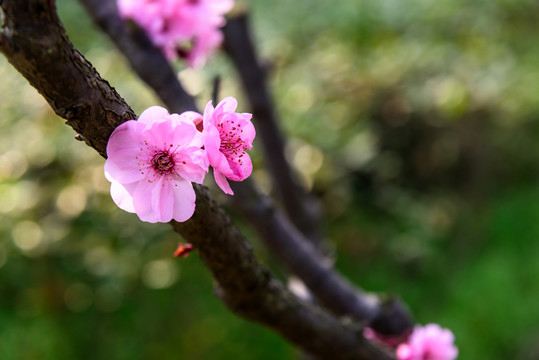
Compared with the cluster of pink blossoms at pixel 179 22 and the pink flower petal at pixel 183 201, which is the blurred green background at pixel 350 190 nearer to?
the cluster of pink blossoms at pixel 179 22

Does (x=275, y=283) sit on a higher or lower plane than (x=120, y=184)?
higher

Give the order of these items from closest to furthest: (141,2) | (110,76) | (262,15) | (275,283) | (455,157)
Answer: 1. (275,283)
2. (141,2)
3. (110,76)
4. (455,157)
5. (262,15)

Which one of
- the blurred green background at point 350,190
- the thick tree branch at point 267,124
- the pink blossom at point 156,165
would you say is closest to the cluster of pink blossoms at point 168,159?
the pink blossom at point 156,165

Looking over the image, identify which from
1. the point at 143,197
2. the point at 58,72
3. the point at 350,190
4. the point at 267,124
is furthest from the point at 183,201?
the point at 350,190

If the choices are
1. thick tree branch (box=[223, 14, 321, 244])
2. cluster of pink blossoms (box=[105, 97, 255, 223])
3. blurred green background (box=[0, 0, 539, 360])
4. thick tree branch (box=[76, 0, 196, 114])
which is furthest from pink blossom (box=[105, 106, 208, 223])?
blurred green background (box=[0, 0, 539, 360])

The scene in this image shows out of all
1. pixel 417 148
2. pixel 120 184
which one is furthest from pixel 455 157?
pixel 120 184

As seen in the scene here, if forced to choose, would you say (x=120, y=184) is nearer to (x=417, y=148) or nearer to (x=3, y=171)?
(x=3, y=171)

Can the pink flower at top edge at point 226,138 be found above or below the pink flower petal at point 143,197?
above
